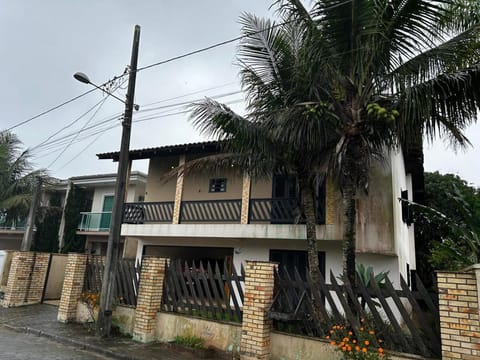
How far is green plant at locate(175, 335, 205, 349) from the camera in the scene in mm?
6555

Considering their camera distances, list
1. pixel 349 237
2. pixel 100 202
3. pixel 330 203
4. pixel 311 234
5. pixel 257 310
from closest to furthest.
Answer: pixel 257 310 < pixel 349 237 < pixel 311 234 < pixel 330 203 < pixel 100 202

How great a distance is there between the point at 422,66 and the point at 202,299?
20.2 feet

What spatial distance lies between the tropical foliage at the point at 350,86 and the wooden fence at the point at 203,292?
6.16 ft

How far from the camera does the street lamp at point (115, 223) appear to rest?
7.70 meters

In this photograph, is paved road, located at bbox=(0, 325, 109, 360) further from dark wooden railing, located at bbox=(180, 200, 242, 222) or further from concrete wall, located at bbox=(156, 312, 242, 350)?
dark wooden railing, located at bbox=(180, 200, 242, 222)

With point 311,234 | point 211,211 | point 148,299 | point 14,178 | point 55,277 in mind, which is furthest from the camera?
point 14,178

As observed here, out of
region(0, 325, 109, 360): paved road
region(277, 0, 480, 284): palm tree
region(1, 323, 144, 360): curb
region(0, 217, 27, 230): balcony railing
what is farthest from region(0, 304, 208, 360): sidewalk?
region(0, 217, 27, 230): balcony railing

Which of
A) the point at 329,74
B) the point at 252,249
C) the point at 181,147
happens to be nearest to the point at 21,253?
the point at 181,147

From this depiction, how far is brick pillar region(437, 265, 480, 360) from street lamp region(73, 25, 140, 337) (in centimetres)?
667

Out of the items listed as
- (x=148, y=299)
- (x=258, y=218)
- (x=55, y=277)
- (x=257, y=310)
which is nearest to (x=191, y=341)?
(x=148, y=299)

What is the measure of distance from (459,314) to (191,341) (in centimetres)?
473

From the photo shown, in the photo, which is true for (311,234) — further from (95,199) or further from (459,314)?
(95,199)

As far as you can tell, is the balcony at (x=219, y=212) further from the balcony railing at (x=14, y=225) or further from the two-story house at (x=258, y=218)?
the balcony railing at (x=14, y=225)

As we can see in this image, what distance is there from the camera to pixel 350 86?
6.47 meters
